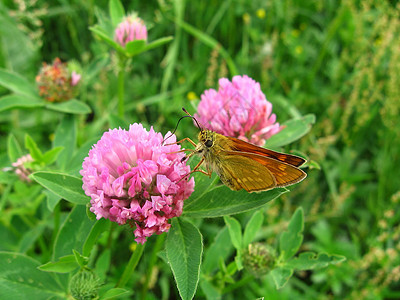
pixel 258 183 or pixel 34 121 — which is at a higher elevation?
pixel 258 183

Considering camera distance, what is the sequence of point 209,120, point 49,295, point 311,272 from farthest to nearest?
1. point 311,272
2. point 209,120
3. point 49,295

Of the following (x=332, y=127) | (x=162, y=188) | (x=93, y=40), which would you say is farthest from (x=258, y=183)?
(x=93, y=40)

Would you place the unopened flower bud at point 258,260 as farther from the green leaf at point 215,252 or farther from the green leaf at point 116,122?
the green leaf at point 116,122

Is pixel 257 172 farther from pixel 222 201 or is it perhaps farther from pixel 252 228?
pixel 252 228

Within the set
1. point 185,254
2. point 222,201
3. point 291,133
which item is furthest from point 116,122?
point 291,133

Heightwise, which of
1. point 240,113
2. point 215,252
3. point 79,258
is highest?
point 240,113

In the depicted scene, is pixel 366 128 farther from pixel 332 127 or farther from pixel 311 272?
pixel 311 272

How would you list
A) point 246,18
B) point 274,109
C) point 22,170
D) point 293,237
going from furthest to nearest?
point 246,18 < point 274,109 < point 22,170 < point 293,237

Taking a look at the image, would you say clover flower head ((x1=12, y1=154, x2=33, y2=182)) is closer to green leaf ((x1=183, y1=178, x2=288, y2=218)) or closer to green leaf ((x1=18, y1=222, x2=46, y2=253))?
green leaf ((x1=18, y1=222, x2=46, y2=253))
